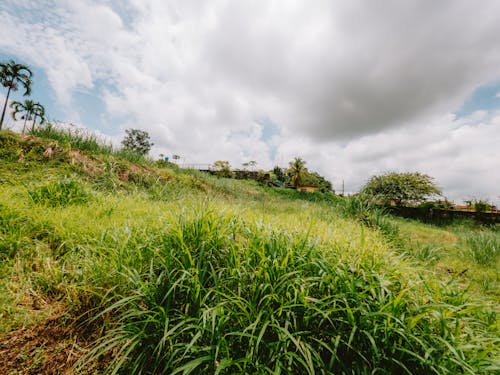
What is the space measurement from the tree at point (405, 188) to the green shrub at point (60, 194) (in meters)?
13.6

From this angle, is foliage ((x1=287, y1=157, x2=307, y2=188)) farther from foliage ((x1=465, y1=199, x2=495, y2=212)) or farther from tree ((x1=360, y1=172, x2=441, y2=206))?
foliage ((x1=465, y1=199, x2=495, y2=212))

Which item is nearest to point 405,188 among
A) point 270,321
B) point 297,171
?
point 297,171

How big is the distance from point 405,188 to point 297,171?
370 inches

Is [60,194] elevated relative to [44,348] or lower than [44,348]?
elevated

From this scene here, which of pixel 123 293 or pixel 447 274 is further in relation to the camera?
pixel 447 274

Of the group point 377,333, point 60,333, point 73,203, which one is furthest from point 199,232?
point 73,203

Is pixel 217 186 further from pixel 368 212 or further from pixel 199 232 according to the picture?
pixel 199 232

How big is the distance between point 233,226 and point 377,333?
117 centimetres

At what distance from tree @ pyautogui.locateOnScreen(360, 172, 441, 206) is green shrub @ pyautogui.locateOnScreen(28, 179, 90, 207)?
13.6m

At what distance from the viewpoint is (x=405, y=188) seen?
13445 millimetres

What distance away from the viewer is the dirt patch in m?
1.02

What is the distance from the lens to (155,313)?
116 cm

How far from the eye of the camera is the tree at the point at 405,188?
13.0 m

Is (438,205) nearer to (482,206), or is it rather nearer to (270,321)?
(482,206)
